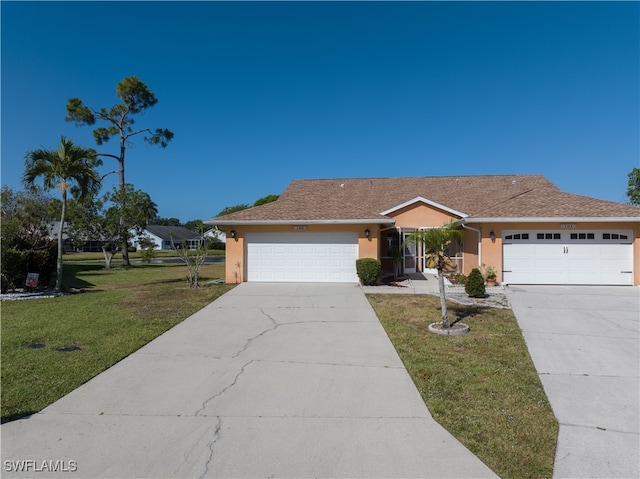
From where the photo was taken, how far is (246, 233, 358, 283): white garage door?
14.1 m

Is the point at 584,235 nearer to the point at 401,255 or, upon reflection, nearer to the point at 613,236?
the point at 613,236

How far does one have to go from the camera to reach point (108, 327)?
7359mm

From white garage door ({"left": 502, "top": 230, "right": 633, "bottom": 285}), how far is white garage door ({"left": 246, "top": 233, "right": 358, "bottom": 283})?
6.13 meters

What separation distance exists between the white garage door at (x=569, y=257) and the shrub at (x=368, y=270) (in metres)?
4.94

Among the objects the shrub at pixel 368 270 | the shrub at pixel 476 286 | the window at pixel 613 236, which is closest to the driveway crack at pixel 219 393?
the shrub at pixel 476 286

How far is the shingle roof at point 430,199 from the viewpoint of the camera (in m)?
13.2

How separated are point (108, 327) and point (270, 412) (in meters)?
5.29

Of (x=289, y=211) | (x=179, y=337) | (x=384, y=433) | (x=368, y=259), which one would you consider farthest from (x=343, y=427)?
(x=289, y=211)

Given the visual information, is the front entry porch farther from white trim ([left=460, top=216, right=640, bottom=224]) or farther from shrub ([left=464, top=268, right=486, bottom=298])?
shrub ([left=464, top=268, right=486, bottom=298])

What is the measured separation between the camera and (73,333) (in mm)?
6902

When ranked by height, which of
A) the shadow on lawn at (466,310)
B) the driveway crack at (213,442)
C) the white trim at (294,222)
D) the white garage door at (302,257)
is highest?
the white trim at (294,222)

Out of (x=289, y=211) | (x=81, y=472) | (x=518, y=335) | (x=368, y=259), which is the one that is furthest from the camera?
(x=289, y=211)

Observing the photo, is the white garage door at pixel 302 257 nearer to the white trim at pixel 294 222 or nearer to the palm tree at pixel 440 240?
the white trim at pixel 294 222

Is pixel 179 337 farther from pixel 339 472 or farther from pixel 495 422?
pixel 495 422
